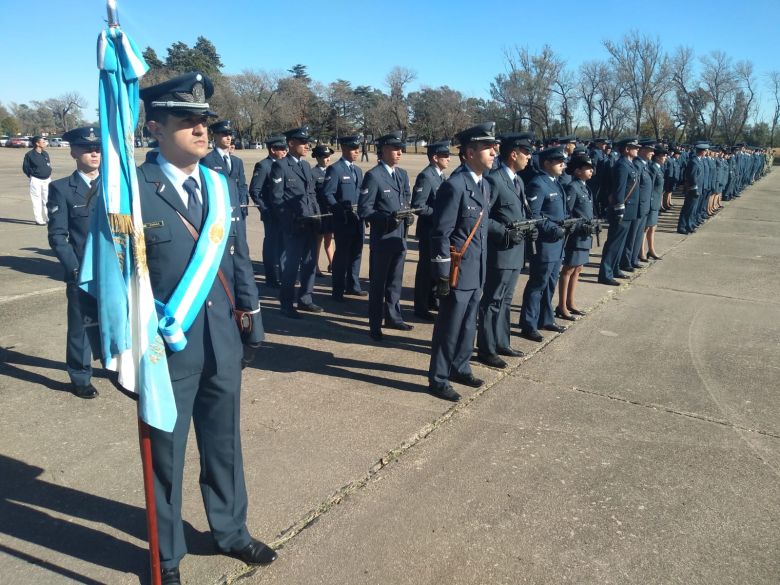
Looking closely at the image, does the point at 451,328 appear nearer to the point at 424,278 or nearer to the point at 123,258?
the point at 424,278

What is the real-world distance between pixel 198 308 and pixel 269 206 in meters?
5.37

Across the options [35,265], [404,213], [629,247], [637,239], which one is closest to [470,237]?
[404,213]

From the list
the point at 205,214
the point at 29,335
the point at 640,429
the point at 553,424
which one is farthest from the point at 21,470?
the point at 640,429

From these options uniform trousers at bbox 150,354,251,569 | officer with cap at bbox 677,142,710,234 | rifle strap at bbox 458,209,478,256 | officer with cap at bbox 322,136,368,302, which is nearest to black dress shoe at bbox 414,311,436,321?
officer with cap at bbox 322,136,368,302

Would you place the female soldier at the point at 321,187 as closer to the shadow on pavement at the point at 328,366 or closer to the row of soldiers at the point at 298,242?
the row of soldiers at the point at 298,242

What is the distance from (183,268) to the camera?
2428 millimetres

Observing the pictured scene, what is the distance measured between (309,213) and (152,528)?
5241mm

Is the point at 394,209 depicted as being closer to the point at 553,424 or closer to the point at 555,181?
the point at 555,181

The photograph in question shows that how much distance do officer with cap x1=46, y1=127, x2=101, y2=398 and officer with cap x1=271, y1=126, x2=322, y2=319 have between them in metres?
2.53

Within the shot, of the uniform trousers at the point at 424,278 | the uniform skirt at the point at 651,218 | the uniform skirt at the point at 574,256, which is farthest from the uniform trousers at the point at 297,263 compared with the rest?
the uniform skirt at the point at 651,218

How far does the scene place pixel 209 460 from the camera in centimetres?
270

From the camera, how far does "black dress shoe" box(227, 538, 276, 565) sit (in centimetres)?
273

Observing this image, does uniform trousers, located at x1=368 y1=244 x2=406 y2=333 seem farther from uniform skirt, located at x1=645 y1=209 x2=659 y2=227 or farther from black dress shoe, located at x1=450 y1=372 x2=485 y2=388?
uniform skirt, located at x1=645 y1=209 x2=659 y2=227

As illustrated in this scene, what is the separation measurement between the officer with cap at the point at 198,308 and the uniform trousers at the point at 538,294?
12.5 ft
